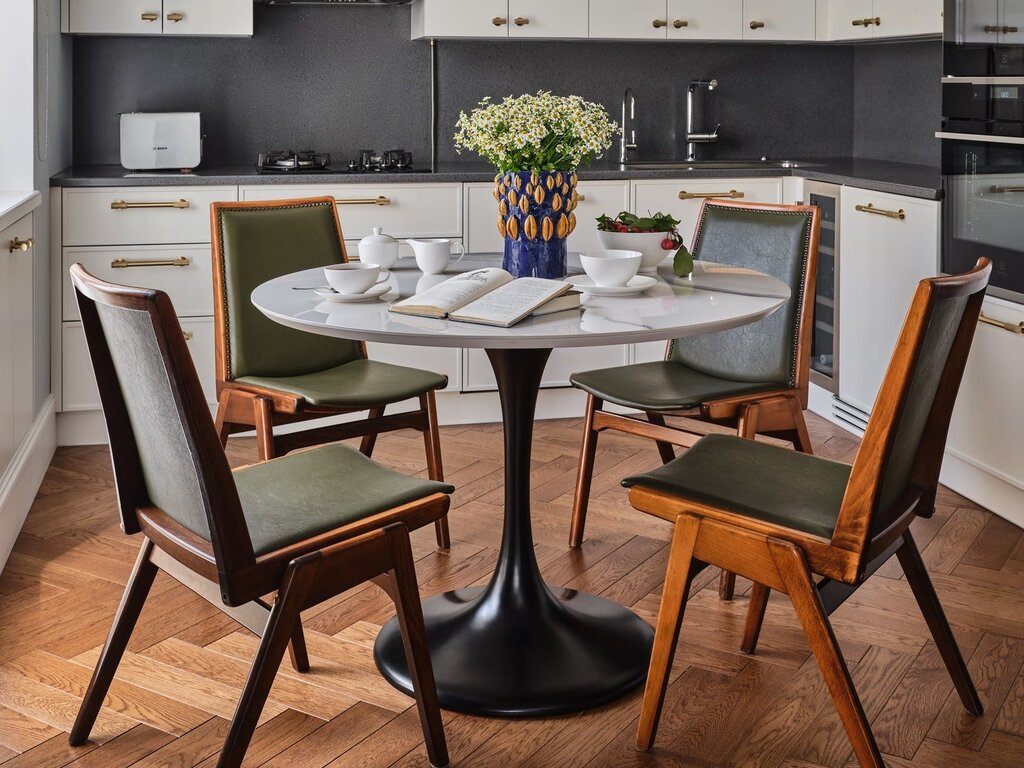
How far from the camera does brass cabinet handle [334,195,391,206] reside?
13.1 feet

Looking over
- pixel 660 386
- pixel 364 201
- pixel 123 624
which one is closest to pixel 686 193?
pixel 364 201

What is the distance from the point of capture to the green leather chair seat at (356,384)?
106 inches

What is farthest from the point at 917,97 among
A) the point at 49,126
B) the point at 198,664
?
the point at 198,664

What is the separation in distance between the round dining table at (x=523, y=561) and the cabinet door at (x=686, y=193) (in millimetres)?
1659

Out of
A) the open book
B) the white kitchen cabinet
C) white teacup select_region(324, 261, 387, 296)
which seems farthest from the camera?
the white kitchen cabinet

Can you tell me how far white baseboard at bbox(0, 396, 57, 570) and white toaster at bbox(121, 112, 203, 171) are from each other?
2.93 ft

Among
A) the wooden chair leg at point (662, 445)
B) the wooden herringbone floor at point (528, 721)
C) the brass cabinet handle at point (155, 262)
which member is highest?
the brass cabinet handle at point (155, 262)

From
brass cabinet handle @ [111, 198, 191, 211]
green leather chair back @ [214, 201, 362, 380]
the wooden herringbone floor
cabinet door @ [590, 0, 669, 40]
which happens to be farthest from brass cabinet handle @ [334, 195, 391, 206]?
the wooden herringbone floor

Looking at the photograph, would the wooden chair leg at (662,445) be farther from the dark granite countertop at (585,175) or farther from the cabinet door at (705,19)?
the cabinet door at (705,19)

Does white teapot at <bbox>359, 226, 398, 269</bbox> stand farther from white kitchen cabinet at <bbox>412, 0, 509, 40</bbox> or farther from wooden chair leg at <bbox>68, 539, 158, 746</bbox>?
white kitchen cabinet at <bbox>412, 0, 509, 40</bbox>

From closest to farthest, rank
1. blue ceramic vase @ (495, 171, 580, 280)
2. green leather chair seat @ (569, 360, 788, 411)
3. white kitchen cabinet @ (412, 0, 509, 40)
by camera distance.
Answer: blue ceramic vase @ (495, 171, 580, 280) < green leather chair seat @ (569, 360, 788, 411) < white kitchen cabinet @ (412, 0, 509, 40)

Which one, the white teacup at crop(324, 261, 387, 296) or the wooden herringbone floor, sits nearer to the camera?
the wooden herringbone floor

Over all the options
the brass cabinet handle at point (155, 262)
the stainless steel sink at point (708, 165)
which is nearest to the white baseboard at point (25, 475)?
the brass cabinet handle at point (155, 262)

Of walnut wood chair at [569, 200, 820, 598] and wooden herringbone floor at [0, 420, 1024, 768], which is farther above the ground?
walnut wood chair at [569, 200, 820, 598]
